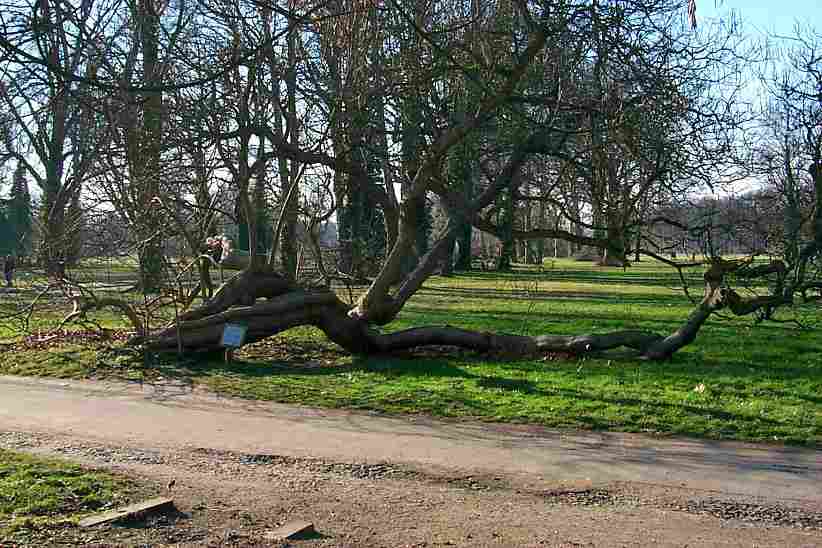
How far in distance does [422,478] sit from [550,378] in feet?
17.7

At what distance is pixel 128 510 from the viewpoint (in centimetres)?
650

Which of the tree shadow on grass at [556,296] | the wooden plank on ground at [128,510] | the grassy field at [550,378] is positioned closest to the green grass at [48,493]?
the wooden plank on ground at [128,510]

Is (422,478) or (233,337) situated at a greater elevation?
(233,337)

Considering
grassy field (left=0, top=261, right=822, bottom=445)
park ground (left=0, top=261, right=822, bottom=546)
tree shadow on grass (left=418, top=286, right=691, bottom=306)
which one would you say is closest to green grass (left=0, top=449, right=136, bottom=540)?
park ground (left=0, top=261, right=822, bottom=546)

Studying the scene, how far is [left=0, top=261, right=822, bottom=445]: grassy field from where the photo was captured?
10.5m

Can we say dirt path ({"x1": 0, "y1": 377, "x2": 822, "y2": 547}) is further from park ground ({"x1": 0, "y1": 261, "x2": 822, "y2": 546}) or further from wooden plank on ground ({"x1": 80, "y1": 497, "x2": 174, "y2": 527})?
wooden plank on ground ({"x1": 80, "y1": 497, "x2": 174, "y2": 527})

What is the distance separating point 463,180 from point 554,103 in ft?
13.0

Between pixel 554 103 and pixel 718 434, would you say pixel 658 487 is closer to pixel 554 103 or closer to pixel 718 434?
pixel 718 434

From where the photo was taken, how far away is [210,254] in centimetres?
1736

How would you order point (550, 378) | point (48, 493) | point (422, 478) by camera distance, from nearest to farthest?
point (48, 493) < point (422, 478) < point (550, 378)

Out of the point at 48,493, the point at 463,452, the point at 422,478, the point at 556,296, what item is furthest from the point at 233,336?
the point at 556,296

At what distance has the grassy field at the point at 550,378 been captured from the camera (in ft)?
34.3

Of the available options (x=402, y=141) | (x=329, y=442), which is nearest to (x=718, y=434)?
(x=329, y=442)

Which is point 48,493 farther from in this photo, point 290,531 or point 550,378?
point 550,378
